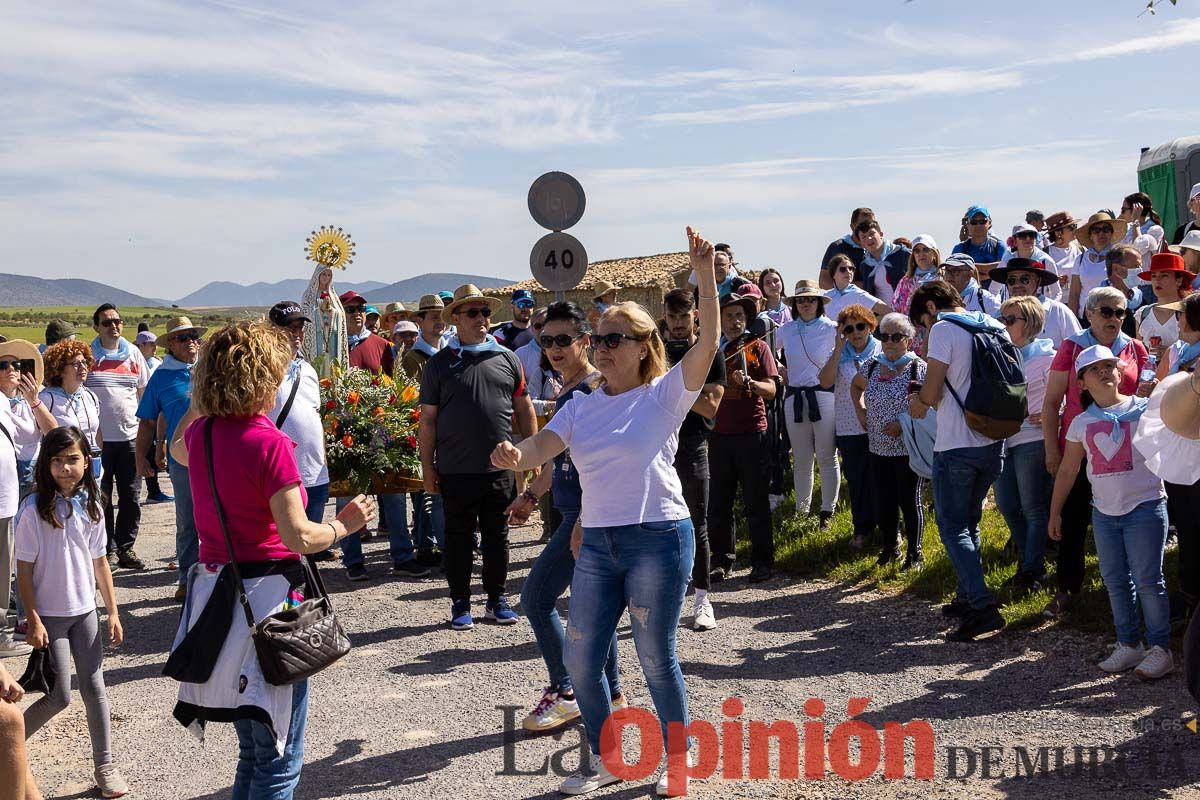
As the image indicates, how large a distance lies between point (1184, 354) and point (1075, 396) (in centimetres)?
105

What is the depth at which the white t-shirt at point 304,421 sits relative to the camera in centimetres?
772

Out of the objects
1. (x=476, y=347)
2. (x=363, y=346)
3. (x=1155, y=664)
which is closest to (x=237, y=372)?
(x=476, y=347)

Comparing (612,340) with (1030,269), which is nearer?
(612,340)

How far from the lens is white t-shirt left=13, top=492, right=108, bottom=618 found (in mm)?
5480

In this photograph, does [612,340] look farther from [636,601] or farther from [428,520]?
[428,520]

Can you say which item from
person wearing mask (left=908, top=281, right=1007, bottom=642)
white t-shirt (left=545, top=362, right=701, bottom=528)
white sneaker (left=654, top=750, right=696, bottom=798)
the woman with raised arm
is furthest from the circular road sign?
white sneaker (left=654, top=750, right=696, bottom=798)

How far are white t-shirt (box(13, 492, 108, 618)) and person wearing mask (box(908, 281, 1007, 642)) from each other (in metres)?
4.79

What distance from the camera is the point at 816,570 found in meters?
9.55

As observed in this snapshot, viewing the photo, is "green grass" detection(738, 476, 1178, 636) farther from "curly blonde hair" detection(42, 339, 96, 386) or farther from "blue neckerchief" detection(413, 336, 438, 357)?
"curly blonde hair" detection(42, 339, 96, 386)

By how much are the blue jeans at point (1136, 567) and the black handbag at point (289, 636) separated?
448cm

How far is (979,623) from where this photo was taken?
24.2ft

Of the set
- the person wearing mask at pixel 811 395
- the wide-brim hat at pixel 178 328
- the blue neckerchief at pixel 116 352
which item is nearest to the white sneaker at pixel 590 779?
the wide-brim hat at pixel 178 328

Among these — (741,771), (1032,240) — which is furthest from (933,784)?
(1032,240)

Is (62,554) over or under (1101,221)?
under
